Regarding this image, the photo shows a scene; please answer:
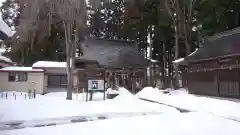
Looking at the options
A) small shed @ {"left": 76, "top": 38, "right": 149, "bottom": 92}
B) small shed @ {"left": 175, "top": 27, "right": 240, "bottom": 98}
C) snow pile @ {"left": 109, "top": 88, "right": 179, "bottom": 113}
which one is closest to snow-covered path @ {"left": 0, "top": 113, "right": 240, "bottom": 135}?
snow pile @ {"left": 109, "top": 88, "right": 179, "bottom": 113}

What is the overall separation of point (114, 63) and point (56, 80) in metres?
Result: 7.17

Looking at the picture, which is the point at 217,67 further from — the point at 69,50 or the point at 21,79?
the point at 21,79

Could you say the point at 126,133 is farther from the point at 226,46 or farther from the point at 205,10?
the point at 205,10

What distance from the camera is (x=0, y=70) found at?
81.0 feet

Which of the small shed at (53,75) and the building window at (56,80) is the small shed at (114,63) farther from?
the building window at (56,80)

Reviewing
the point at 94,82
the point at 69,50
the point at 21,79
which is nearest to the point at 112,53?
the point at 69,50

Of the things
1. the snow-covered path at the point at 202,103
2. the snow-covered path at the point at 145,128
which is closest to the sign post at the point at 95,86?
the snow-covered path at the point at 202,103

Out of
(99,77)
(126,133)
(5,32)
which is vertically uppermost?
(5,32)

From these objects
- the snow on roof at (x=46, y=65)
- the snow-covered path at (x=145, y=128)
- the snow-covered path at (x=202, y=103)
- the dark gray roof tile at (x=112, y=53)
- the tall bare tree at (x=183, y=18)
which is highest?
the tall bare tree at (x=183, y=18)

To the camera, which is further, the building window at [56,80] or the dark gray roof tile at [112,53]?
the building window at [56,80]

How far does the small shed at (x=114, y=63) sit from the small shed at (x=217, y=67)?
6.37 metres

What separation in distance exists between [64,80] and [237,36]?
18159mm

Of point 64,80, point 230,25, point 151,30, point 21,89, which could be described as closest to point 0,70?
point 21,89

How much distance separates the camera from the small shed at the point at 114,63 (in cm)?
2436
